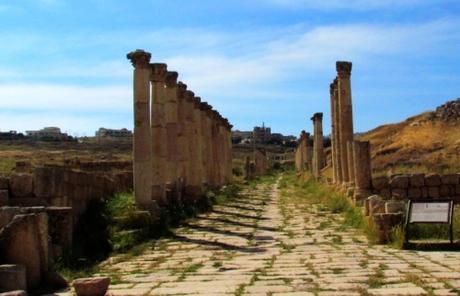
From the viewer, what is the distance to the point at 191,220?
18859 mm

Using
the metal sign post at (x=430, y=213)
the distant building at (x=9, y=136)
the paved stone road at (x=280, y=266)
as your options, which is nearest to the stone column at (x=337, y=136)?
the paved stone road at (x=280, y=266)

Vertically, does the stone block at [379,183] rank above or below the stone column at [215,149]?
below

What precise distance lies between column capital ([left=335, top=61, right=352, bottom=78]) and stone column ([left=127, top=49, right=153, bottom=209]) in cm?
993

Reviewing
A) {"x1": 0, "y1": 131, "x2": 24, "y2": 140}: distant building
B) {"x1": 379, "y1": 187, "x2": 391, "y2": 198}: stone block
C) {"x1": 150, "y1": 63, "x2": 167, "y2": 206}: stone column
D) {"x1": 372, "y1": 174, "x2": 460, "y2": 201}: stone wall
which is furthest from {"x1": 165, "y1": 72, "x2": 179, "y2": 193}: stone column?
{"x1": 0, "y1": 131, "x2": 24, "y2": 140}: distant building

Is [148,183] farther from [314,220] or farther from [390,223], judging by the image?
[390,223]

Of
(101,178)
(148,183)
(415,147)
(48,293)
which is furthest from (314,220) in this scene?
(415,147)

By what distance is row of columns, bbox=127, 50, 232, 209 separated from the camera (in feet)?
56.1

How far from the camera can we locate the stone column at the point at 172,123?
74.9ft

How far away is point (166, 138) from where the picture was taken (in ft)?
72.7

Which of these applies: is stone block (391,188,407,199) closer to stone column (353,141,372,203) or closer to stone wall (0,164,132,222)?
stone column (353,141,372,203)

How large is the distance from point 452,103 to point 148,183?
44.8 meters

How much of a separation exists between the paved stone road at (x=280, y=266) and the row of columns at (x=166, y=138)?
7.89 ft

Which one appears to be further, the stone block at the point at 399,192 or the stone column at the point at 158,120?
the stone column at the point at 158,120

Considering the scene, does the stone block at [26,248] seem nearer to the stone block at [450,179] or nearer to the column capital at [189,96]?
the stone block at [450,179]
